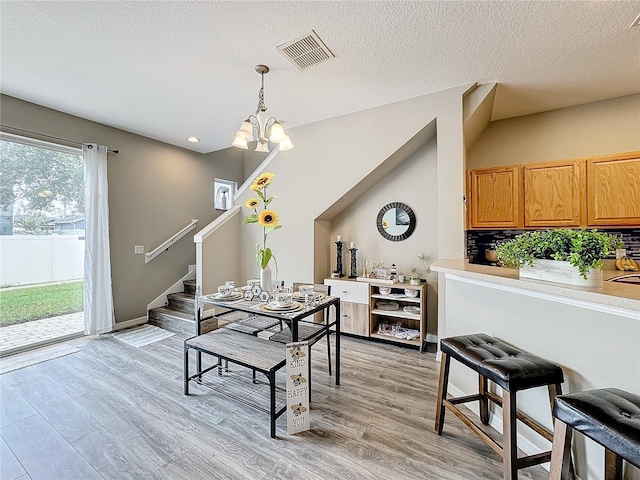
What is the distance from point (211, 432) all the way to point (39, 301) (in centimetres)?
325

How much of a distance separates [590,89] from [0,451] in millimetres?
5806

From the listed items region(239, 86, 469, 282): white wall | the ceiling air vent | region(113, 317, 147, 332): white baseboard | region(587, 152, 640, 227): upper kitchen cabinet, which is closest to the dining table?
region(239, 86, 469, 282): white wall

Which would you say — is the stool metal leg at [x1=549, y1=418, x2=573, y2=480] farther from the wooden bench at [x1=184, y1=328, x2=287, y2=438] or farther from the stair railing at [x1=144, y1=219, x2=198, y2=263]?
the stair railing at [x1=144, y1=219, x2=198, y2=263]

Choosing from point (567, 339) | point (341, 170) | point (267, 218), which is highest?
point (341, 170)

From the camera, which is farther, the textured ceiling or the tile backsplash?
the tile backsplash

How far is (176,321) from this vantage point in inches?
156

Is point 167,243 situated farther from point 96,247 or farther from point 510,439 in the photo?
point 510,439

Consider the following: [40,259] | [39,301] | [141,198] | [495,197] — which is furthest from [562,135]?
[39,301]

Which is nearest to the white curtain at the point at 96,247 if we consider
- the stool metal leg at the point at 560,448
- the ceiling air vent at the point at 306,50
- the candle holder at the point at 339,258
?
the ceiling air vent at the point at 306,50

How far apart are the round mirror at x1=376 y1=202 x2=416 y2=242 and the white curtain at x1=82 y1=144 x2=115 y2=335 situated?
3.81 metres

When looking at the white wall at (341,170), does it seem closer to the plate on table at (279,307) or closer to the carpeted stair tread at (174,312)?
the carpeted stair tread at (174,312)

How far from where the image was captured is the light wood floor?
1.58 metres

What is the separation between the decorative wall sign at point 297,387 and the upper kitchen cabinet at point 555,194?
2938 mm

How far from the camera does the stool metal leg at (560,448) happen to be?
1.17m
